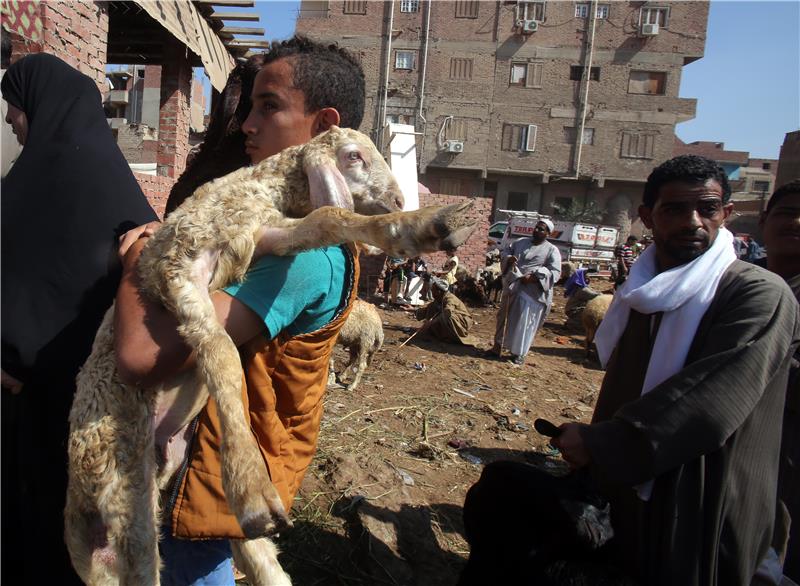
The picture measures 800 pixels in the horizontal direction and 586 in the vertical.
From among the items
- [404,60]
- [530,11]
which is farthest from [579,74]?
[404,60]

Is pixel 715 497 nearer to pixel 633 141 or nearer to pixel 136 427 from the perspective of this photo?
pixel 136 427

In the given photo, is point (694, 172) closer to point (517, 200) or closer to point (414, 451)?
point (414, 451)

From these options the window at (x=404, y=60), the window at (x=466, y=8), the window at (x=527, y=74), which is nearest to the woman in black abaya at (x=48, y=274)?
the window at (x=404, y=60)

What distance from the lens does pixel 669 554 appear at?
5.78 feet

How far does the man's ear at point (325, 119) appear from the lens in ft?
4.94

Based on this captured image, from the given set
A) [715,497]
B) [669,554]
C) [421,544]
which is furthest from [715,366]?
[421,544]

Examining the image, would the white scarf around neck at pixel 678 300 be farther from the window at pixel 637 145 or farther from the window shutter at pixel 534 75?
the window at pixel 637 145

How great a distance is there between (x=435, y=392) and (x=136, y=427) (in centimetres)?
570

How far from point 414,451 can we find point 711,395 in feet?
11.6

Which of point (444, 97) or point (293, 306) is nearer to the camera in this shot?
point (293, 306)

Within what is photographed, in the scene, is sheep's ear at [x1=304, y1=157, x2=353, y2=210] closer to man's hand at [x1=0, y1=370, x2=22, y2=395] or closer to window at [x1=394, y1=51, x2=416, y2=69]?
man's hand at [x1=0, y1=370, x2=22, y2=395]

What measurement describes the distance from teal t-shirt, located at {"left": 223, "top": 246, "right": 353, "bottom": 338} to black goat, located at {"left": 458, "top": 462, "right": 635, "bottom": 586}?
1099mm

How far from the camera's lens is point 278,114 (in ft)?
4.90

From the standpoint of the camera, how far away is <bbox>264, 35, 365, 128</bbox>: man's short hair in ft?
4.95
